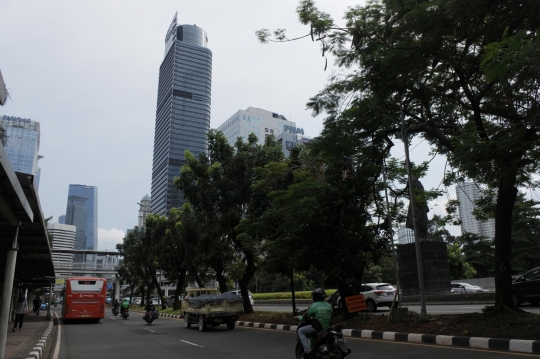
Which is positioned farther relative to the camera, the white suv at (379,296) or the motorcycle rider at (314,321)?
the white suv at (379,296)

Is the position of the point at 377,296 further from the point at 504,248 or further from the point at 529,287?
the point at 504,248

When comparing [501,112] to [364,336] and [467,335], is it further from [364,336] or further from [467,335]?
[364,336]

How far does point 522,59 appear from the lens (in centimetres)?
644

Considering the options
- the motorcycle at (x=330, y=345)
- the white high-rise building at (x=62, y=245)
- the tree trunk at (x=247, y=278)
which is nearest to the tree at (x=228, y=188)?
the tree trunk at (x=247, y=278)

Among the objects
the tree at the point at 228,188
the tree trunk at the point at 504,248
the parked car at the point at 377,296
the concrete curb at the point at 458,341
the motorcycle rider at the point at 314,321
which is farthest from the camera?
the tree at the point at 228,188

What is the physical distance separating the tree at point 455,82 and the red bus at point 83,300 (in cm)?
1938

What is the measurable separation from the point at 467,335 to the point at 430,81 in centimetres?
735

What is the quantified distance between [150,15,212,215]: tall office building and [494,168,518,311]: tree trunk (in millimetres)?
109000

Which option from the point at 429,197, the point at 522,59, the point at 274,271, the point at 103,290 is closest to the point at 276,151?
the point at 274,271

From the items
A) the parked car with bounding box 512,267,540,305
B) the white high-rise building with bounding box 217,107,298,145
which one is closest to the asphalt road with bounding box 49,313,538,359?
the parked car with bounding box 512,267,540,305

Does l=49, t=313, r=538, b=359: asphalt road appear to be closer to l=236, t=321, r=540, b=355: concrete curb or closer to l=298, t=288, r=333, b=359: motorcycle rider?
l=236, t=321, r=540, b=355: concrete curb

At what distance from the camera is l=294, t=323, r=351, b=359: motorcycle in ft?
21.8

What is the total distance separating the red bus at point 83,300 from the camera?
25.0m

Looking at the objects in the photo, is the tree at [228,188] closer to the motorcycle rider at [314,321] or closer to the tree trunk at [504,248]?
the tree trunk at [504,248]
